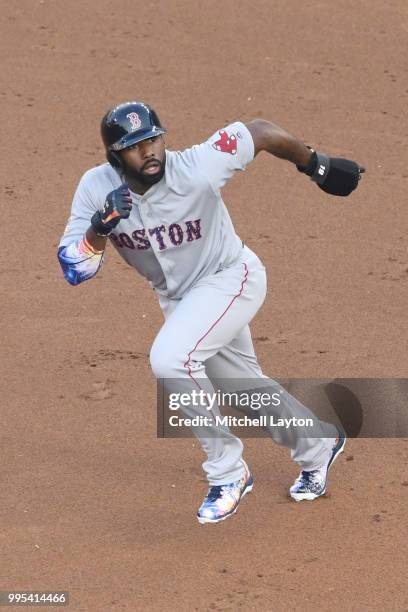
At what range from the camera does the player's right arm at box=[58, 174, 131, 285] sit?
18.0 feet

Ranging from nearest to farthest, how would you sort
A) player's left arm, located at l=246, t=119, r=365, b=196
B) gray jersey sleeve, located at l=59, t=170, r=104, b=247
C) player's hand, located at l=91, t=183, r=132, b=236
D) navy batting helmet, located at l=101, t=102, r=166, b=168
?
player's hand, located at l=91, t=183, r=132, b=236, navy batting helmet, located at l=101, t=102, r=166, b=168, gray jersey sleeve, located at l=59, t=170, r=104, b=247, player's left arm, located at l=246, t=119, r=365, b=196

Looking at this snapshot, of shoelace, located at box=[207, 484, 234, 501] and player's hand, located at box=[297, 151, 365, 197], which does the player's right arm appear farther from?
shoelace, located at box=[207, 484, 234, 501]

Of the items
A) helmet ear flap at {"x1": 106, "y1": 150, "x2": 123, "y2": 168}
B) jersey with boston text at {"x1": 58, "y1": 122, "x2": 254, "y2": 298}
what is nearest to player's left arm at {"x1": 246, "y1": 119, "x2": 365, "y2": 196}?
jersey with boston text at {"x1": 58, "y1": 122, "x2": 254, "y2": 298}

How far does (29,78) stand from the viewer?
1171 centimetres

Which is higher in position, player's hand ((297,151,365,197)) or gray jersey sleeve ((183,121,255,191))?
gray jersey sleeve ((183,121,255,191))

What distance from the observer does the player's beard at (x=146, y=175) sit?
5773 mm

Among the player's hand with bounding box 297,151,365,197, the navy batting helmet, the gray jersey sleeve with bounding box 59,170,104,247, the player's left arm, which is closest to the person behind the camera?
the navy batting helmet

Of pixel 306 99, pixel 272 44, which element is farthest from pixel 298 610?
pixel 272 44

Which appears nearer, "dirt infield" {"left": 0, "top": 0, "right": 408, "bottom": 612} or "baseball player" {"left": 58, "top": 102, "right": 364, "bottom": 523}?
"baseball player" {"left": 58, "top": 102, "right": 364, "bottom": 523}

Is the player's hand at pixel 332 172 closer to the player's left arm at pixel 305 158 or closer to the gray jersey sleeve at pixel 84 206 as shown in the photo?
the player's left arm at pixel 305 158

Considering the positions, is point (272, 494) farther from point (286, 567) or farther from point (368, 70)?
point (368, 70)

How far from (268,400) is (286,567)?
0.83m

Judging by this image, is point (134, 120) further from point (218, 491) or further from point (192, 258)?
point (218, 491)

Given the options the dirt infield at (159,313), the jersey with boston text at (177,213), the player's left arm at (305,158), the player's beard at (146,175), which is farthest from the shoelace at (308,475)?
the player's beard at (146,175)
